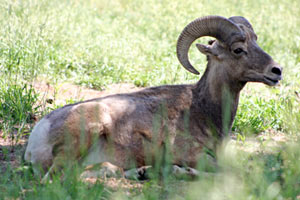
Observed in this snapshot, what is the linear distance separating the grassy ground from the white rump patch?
0.79ft

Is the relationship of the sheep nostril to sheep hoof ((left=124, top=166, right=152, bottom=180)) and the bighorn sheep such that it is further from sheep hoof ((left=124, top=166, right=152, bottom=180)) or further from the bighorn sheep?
sheep hoof ((left=124, top=166, right=152, bottom=180))

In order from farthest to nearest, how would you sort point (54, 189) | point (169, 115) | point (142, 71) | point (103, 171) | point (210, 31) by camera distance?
point (142, 71) → point (210, 31) → point (169, 115) → point (103, 171) → point (54, 189)

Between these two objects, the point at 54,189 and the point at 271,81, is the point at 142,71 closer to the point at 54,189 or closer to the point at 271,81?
the point at 271,81

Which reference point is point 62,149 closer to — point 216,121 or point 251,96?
point 216,121

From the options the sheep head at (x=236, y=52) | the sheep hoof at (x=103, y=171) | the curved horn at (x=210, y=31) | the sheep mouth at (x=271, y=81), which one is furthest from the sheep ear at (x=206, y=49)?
the sheep hoof at (x=103, y=171)

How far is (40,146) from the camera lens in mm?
5363

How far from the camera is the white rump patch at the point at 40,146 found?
534 cm

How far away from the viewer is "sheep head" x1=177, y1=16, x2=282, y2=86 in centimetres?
595

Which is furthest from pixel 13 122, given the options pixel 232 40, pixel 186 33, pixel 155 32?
pixel 155 32

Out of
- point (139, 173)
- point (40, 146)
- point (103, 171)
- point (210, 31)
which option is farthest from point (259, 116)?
point (40, 146)

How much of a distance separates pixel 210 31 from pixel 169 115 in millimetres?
1267

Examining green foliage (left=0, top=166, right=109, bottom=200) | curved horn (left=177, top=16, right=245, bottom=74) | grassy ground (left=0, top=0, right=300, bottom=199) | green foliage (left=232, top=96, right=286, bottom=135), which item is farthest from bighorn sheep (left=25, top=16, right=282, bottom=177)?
green foliage (left=232, top=96, right=286, bottom=135)

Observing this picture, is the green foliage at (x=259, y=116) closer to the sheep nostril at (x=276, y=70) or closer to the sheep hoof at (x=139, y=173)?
the sheep nostril at (x=276, y=70)

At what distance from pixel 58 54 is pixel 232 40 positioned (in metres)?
4.44
